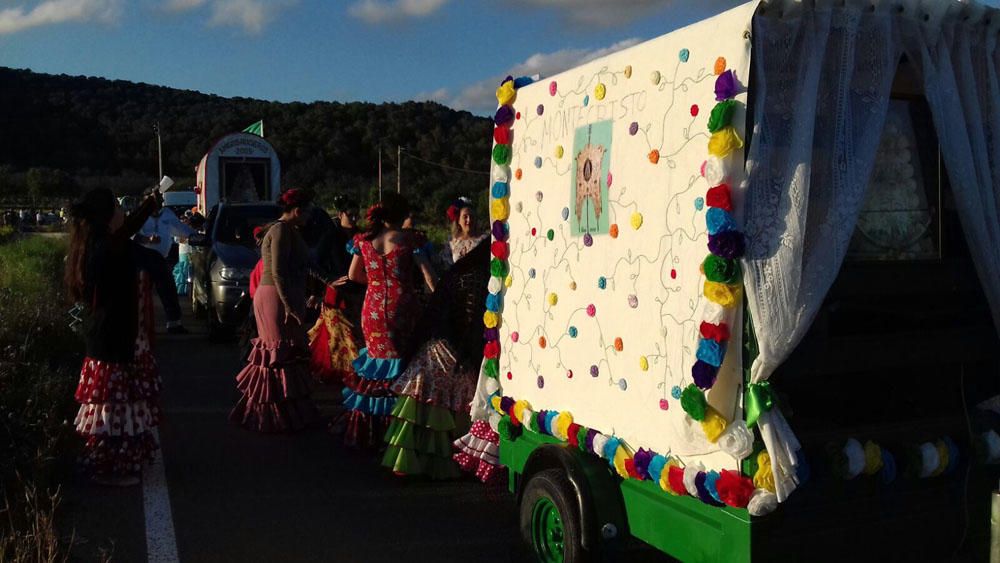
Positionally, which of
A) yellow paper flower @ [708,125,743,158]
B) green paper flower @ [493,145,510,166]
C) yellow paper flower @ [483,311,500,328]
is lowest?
yellow paper flower @ [483,311,500,328]

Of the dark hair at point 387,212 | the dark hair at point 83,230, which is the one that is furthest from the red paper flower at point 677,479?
the dark hair at point 83,230

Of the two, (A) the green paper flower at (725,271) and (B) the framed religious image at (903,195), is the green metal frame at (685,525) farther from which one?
(B) the framed religious image at (903,195)

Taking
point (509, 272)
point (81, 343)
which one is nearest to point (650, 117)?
point (509, 272)

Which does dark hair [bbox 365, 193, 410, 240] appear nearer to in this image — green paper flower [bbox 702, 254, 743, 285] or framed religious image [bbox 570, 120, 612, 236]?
framed religious image [bbox 570, 120, 612, 236]

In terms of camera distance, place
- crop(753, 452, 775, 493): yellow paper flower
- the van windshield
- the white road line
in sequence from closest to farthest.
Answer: crop(753, 452, 775, 493): yellow paper flower → the white road line → the van windshield

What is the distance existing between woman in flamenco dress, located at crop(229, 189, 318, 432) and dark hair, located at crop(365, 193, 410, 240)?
102 cm

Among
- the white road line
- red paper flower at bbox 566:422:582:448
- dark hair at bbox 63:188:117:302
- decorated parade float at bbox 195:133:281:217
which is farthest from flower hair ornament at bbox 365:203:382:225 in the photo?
decorated parade float at bbox 195:133:281:217

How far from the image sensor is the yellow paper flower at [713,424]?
3.43 m

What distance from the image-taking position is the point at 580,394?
175 inches

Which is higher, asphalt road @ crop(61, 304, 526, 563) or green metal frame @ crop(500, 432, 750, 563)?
green metal frame @ crop(500, 432, 750, 563)

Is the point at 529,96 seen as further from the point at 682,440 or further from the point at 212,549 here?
the point at 212,549

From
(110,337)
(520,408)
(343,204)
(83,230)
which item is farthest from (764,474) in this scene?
(343,204)

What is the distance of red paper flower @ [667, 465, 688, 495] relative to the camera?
364 cm

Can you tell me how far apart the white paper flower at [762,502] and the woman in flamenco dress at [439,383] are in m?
3.15
